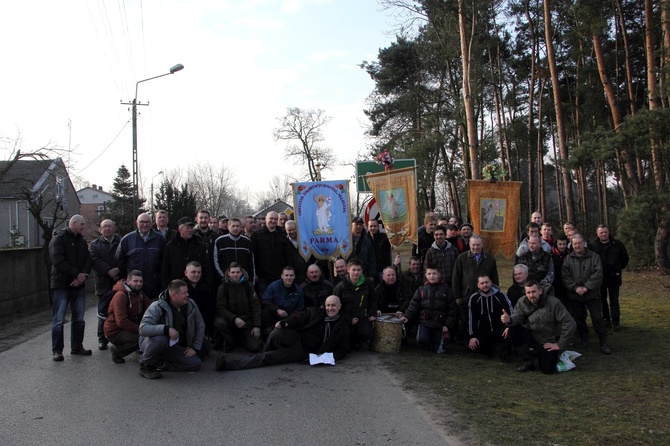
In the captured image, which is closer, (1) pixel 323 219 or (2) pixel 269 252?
(2) pixel 269 252

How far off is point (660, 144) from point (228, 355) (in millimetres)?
12578

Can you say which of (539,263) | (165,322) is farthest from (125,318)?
(539,263)

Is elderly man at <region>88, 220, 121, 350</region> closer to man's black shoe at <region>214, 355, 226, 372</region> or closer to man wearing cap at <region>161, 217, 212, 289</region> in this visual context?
man wearing cap at <region>161, 217, 212, 289</region>

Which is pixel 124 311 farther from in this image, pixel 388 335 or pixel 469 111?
pixel 469 111

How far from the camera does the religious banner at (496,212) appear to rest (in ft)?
35.0

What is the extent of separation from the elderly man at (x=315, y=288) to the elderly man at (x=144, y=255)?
226 centimetres

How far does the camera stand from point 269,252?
9.09 m

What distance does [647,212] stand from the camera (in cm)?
1549

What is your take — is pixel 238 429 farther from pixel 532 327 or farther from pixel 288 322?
pixel 532 327

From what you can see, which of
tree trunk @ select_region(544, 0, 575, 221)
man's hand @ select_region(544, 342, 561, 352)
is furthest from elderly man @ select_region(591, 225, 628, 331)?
tree trunk @ select_region(544, 0, 575, 221)

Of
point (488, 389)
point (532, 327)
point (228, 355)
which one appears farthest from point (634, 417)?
point (228, 355)

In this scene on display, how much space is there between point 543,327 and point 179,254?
5.24 m

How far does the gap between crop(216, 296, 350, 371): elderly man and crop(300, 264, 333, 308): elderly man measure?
73cm

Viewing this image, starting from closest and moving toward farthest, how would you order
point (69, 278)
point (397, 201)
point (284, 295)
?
point (69, 278) → point (284, 295) → point (397, 201)
